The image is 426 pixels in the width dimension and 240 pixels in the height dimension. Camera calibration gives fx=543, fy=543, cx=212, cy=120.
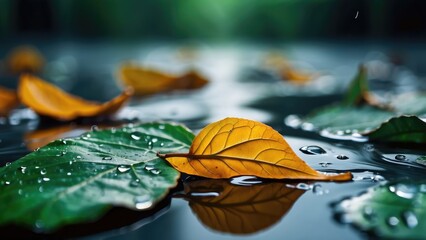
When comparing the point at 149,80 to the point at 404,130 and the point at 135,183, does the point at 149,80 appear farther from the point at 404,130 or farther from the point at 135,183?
the point at 135,183

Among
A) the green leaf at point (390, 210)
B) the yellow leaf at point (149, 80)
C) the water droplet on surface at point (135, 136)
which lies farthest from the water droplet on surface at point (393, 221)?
the yellow leaf at point (149, 80)

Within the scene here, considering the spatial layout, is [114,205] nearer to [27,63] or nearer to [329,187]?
[329,187]

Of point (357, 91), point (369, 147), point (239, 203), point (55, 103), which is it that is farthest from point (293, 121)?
point (239, 203)

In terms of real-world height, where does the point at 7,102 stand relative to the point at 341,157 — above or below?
below

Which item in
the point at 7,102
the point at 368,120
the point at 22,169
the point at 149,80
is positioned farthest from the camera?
the point at 149,80

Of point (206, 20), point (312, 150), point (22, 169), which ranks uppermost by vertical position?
point (206, 20)

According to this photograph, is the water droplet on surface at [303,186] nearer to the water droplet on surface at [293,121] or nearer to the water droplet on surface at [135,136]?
the water droplet on surface at [135,136]

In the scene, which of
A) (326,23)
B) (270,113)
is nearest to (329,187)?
(270,113)
